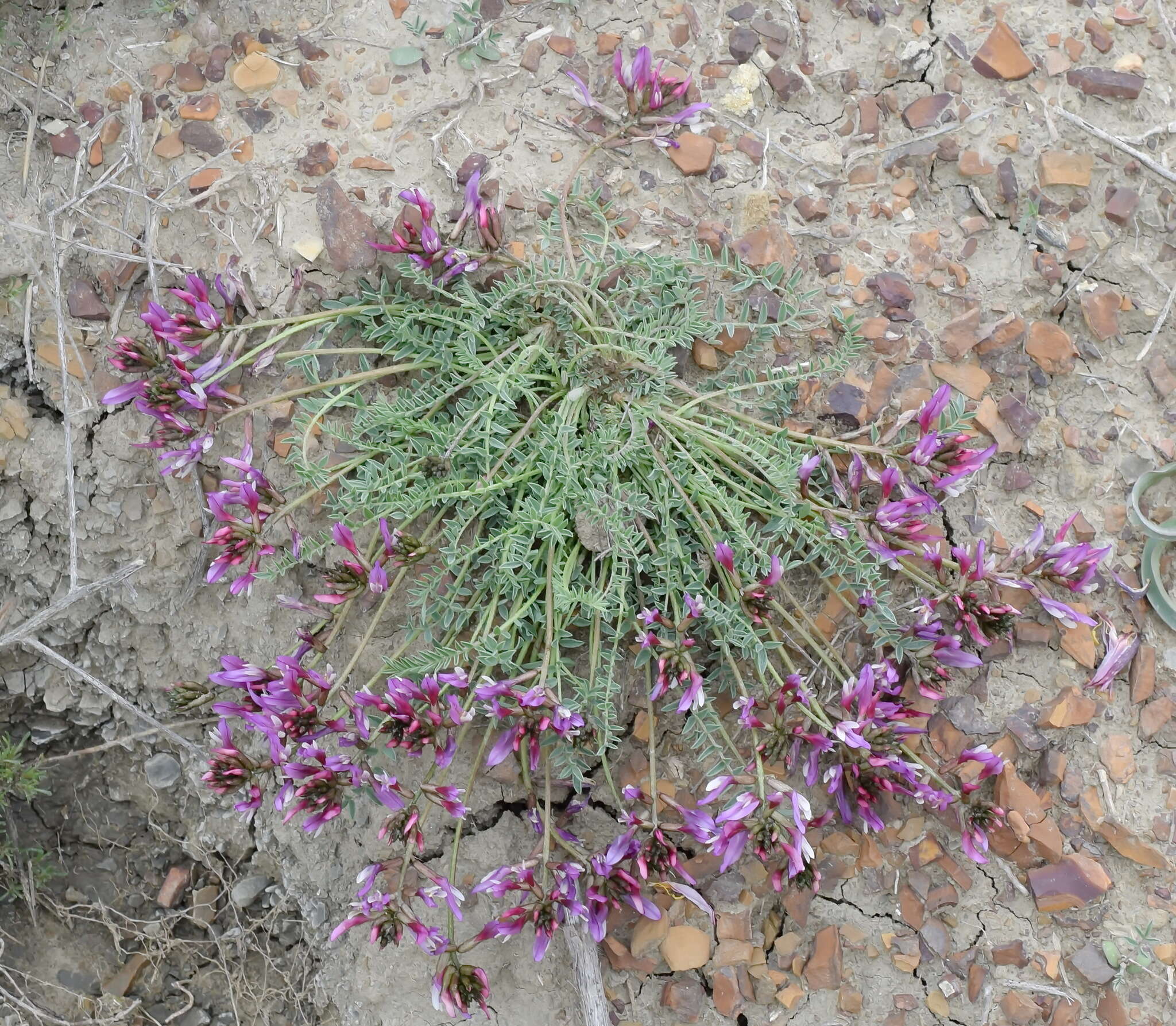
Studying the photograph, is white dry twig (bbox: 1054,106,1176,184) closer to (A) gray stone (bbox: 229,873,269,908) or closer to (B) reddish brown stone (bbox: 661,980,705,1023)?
Result: (B) reddish brown stone (bbox: 661,980,705,1023)

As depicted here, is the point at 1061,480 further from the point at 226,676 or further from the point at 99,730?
the point at 99,730

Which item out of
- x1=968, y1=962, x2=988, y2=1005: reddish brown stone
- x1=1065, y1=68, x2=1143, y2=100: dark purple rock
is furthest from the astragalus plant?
x1=1065, y1=68, x2=1143, y2=100: dark purple rock

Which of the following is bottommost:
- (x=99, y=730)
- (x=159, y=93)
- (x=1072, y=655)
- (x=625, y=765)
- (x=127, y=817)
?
(x=127, y=817)

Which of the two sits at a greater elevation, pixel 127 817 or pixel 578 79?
pixel 578 79

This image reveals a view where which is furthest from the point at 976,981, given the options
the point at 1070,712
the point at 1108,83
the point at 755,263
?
the point at 1108,83

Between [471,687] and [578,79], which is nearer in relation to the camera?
[471,687]

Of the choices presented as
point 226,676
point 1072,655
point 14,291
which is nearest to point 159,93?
point 14,291
